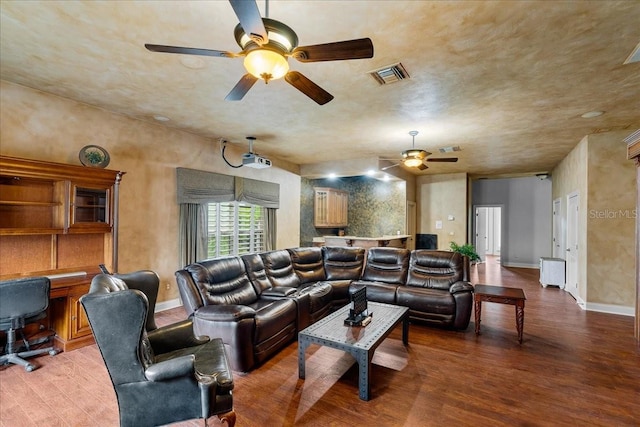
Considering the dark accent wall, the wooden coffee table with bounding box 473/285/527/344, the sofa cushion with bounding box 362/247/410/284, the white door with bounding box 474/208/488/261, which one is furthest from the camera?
the white door with bounding box 474/208/488/261

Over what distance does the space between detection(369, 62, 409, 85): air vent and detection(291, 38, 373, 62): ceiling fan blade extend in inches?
44.3

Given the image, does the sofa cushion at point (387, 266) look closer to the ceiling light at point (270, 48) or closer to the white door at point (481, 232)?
the ceiling light at point (270, 48)

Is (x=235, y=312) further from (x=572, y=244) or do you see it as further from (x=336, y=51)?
(x=572, y=244)

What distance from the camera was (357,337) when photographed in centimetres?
265

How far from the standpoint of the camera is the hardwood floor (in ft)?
7.25

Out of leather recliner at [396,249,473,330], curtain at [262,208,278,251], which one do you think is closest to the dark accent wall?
curtain at [262,208,278,251]

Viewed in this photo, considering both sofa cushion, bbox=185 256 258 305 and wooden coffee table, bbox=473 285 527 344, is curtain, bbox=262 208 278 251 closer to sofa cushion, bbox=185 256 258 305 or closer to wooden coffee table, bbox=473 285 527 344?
sofa cushion, bbox=185 256 258 305

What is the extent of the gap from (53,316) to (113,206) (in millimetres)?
1418

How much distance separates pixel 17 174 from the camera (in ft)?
10.1

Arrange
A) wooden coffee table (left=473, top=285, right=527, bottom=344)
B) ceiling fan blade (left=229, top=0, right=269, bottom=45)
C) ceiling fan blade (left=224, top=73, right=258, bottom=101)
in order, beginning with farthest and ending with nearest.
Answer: wooden coffee table (left=473, top=285, right=527, bottom=344), ceiling fan blade (left=224, top=73, right=258, bottom=101), ceiling fan blade (left=229, top=0, right=269, bottom=45)

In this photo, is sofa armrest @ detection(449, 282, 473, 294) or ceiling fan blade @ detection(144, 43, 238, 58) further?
sofa armrest @ detection(449, 282, 473, 294)

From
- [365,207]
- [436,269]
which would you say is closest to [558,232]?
[365,207]

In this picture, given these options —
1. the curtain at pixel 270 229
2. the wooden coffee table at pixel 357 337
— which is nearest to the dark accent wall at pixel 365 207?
the curtain at pixel 270 229

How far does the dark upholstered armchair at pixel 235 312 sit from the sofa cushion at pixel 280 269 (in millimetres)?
461
